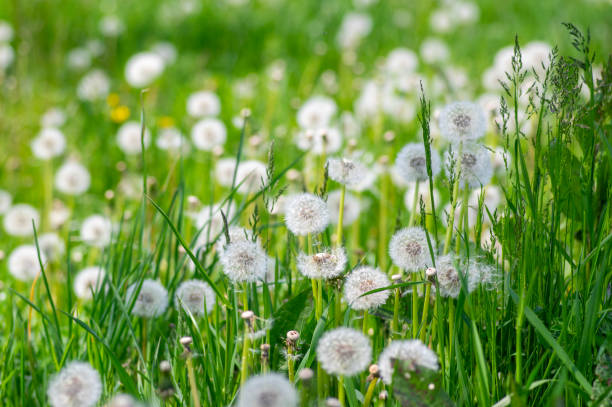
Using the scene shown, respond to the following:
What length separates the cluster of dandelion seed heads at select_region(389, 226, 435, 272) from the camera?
4.22ft

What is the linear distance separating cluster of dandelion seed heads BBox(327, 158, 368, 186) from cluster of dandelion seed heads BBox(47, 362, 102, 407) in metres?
0.63

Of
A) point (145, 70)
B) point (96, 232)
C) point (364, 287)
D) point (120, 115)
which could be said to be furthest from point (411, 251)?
point (145, 70)

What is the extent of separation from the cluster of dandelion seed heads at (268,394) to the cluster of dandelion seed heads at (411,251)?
18.5 inches

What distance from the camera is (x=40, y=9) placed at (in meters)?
4.59

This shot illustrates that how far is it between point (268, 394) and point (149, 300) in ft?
2.32

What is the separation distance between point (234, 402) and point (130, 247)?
0.55m

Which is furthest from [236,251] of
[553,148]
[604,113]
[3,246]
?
[3,246]

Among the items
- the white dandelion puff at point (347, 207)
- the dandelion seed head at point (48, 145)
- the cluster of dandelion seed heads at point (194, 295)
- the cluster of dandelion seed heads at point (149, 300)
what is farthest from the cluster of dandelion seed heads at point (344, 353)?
the dandelion seed head at point (48, 145)

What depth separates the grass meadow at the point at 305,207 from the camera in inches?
47.3

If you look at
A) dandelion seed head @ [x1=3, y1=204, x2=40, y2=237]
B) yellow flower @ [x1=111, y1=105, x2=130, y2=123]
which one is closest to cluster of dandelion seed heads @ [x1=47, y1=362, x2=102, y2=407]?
dandelion seed head @ [x1=3, y1=204, x2=40, y2=237]

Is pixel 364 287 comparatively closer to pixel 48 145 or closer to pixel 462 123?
pixel 462 123

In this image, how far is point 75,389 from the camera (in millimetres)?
1000

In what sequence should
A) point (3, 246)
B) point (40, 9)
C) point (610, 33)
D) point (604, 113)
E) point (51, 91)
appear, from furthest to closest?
point (40, 9)
point (51, 91)
point (610, 33)
point (3, 246)
point (604, 113)

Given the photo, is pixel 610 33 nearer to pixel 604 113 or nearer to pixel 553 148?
pixel 604 113
